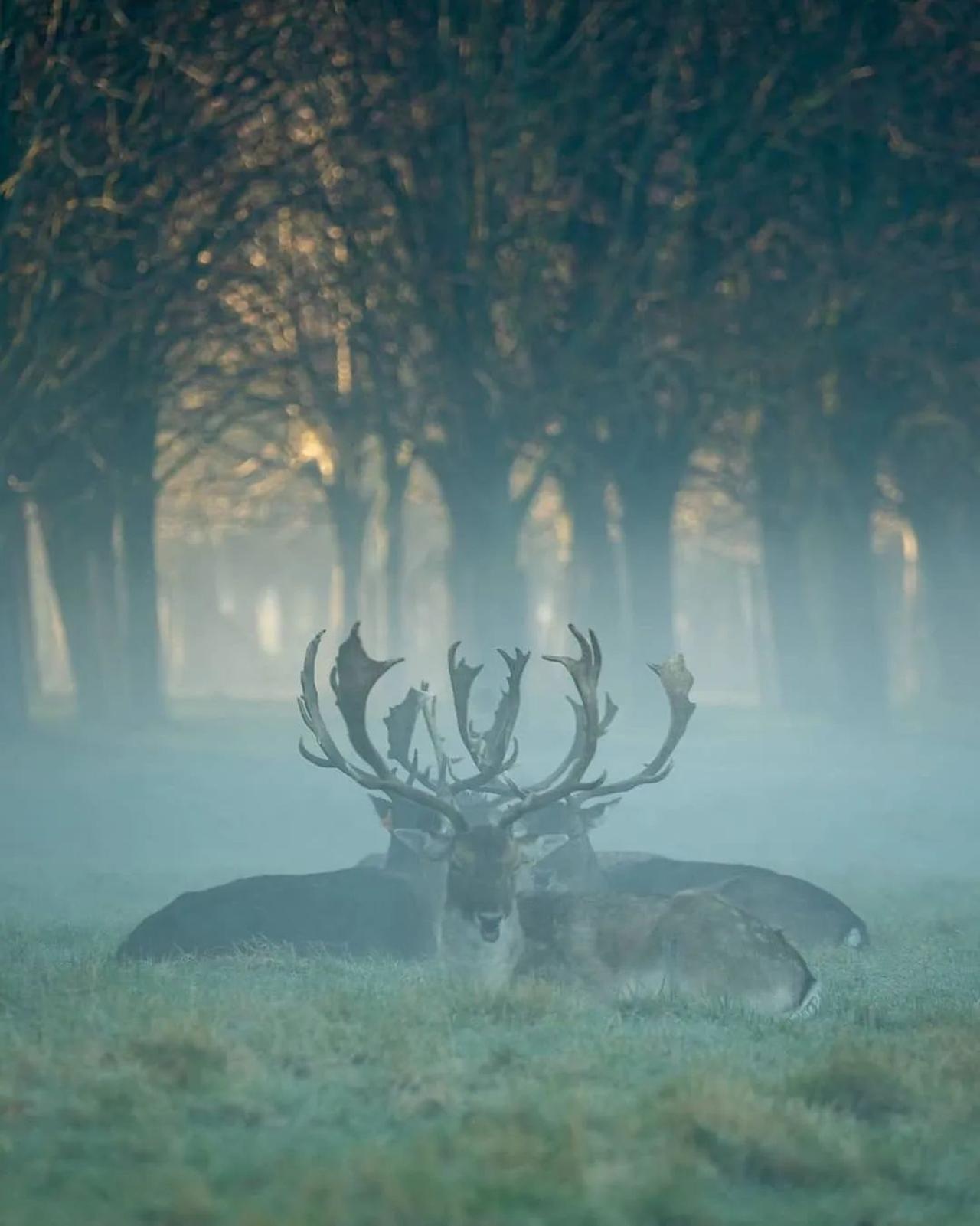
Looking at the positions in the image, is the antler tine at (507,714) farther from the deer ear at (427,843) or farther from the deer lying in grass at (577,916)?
the deer ear at (427,843)

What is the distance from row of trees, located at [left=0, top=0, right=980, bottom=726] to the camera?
986 inches

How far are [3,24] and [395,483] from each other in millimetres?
13922

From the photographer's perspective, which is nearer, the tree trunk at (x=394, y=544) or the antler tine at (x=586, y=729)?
the antler tine at (x=586, y=729)

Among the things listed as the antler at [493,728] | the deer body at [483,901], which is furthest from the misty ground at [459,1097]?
the antler at [493,728]

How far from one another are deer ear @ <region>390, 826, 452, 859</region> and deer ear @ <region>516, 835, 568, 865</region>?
0.42 m

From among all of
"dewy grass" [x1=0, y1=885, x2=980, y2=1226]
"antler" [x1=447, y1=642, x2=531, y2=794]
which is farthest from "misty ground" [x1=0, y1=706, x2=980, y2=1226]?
"antler" [x1=447, y1=642, x2=531, y2=794]

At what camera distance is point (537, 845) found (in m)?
12.0

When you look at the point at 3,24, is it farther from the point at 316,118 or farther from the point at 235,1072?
the point at 235,1072

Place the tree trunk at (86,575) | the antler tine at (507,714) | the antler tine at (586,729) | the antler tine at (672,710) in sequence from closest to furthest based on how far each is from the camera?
the antler tine at (586,729) → the antler tine at (672,710) → the antler tine at (507,714) → the tree trunk at (86,575)

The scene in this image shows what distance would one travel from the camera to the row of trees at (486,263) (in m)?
25.0

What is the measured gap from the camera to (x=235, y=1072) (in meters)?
7.84

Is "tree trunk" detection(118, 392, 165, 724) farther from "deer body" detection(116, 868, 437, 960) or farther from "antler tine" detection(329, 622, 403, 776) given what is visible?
"antler tine" detection(329, 622, 403, 776)

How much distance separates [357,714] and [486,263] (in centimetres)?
1630

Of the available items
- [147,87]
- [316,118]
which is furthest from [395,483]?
[147,87]
